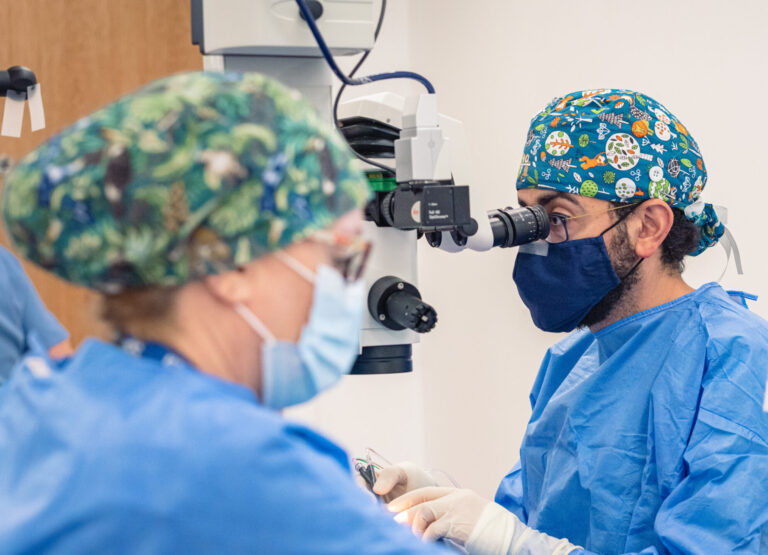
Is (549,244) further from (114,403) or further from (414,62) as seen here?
(414,62)

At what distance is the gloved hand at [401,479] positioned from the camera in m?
1.31

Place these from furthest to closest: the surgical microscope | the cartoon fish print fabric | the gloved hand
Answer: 1. the cartoon fish print fabric
2. the gloved hand
3. the surgical microscope

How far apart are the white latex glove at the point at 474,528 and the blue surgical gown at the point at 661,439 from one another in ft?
0.43

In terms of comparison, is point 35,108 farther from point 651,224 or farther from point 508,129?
point 508,129

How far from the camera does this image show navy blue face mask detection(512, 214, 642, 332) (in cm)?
146

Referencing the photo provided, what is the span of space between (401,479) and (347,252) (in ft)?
2.52

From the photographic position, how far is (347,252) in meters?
0.69

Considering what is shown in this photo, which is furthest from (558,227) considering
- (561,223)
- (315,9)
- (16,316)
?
(16,316)

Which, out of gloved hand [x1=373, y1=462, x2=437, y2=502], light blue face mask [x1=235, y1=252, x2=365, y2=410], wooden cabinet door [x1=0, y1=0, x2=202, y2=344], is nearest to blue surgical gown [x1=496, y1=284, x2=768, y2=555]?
gloved hand [x1=373, y1=462, x2=437, y2=502]

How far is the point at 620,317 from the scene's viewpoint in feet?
4.87

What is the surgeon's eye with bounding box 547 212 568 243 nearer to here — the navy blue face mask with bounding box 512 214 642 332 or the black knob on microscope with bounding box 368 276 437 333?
the navy blue face mask with bounding box 512 214 642 332

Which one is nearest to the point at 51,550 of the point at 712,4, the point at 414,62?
the point at 712,4

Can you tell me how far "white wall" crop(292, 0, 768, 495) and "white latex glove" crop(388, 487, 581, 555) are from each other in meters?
0.60

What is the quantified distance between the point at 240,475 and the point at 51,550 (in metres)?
0.14
